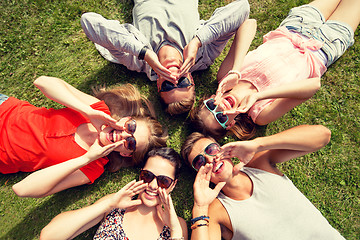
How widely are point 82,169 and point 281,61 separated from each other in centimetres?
415

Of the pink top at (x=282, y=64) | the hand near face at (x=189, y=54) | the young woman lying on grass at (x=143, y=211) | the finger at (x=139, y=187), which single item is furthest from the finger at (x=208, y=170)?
the hand near face at (x=189, y=54)

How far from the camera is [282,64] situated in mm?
4203

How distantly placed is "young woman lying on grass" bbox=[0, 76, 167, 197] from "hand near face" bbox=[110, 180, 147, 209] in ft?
1.80

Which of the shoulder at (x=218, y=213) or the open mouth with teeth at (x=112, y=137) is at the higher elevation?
the open mouth with teeth at (x=112, y=137)

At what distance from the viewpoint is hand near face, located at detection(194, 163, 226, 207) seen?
378cm

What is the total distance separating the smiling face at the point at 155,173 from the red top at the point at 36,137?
3.57 feet

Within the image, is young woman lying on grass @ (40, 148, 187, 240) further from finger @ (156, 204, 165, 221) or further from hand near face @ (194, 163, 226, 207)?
hand near face @ (194, 163, 226, 207)

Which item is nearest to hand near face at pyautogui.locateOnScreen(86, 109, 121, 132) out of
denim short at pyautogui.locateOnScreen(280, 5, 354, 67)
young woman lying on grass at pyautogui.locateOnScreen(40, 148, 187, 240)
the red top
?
the red top

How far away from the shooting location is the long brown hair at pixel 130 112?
4148 millimetres

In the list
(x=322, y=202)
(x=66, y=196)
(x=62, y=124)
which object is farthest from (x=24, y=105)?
(x=322, y=202)

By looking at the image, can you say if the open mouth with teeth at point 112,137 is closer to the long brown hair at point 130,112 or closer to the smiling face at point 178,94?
the long brown hair at point 130,112

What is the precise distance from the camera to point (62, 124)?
3.78 m

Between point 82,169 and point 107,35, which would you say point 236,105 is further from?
point 82,169

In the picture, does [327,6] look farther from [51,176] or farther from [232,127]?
[51,176]
